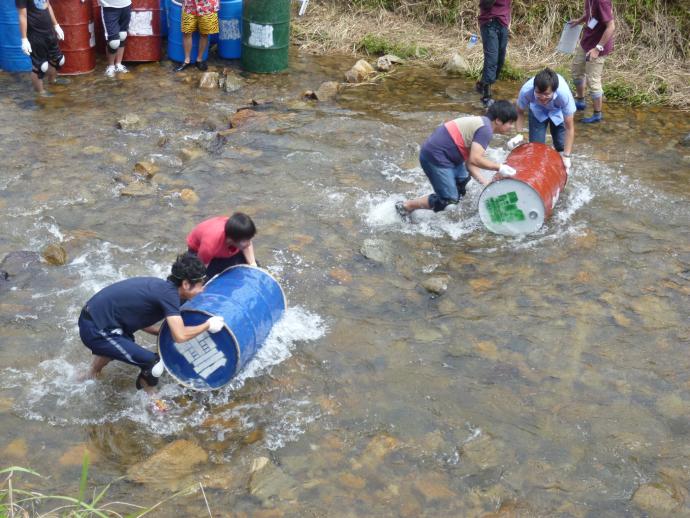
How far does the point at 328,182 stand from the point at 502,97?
12.0ft

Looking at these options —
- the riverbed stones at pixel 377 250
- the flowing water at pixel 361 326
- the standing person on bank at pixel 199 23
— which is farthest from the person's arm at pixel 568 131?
the standing person on bank at pixel 199 23

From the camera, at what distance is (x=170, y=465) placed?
431 centimetres

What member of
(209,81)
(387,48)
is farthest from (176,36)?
(387,48)

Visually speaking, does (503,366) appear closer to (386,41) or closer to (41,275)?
(41,275)

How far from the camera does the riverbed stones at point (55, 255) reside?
6.17 m

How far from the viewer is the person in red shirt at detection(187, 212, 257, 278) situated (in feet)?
16.3

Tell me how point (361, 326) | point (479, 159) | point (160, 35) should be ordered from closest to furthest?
point (361, 326) → point (479, 159) → point (160, 35)

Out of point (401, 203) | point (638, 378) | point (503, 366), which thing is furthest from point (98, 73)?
point (638, 378)

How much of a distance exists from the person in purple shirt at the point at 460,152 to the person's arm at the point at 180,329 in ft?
9.47

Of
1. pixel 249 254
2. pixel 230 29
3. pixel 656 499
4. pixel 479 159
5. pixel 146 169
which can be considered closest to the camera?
pixel 656 499

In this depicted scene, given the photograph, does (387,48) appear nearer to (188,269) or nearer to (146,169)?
(146,169)

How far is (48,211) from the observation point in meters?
6.96

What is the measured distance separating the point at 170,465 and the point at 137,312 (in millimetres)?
971

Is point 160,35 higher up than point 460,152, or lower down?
lower down
